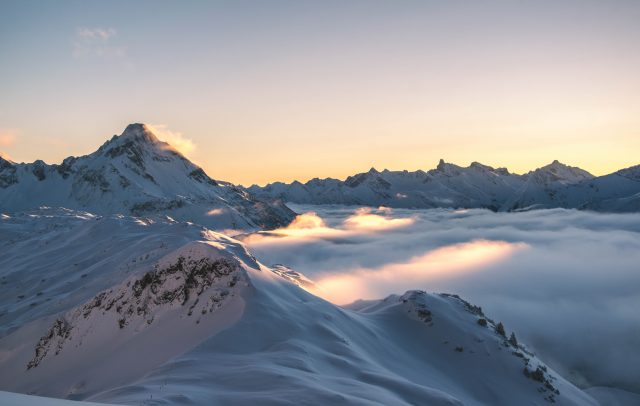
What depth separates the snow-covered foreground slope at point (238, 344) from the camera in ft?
47.8

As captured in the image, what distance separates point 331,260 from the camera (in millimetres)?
193125

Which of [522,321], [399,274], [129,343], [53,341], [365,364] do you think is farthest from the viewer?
[399,274]

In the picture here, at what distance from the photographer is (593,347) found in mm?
96000

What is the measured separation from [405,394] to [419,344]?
1574cm

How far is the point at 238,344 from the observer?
63.2ft

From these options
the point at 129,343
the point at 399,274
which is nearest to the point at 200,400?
the point at 129,343

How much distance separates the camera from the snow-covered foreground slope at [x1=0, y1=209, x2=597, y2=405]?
1455 centimetres

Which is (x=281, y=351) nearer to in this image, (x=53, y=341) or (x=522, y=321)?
(x=53, y=341)

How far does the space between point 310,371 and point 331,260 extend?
178 m

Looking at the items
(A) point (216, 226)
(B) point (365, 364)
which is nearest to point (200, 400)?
(B) point (365, 364)

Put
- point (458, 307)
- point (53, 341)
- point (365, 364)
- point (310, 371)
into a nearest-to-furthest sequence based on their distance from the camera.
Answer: point (310, 371) → point (365, 364) → point (53, 341) → point (458, 307)

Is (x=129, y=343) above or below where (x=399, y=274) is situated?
above

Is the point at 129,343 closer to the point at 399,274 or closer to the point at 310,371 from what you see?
the point at 310,371

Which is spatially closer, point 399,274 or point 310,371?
point 310,371
